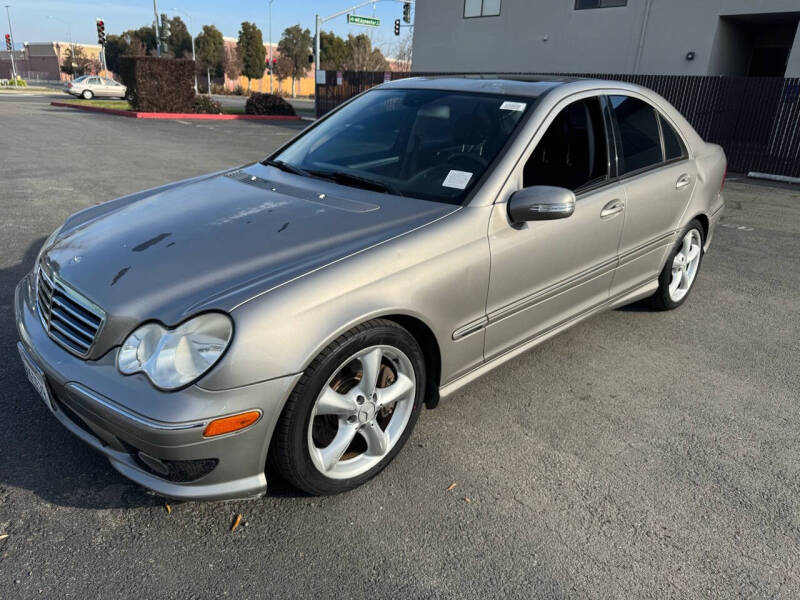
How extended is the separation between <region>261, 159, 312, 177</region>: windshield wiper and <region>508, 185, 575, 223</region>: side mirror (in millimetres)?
1212

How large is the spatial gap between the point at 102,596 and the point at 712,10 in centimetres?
1889

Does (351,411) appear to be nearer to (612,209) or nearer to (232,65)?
(612,209)

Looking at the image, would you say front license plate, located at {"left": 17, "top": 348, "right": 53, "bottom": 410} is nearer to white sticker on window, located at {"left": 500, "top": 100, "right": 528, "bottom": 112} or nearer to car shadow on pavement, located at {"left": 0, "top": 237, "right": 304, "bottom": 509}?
car shadow on pavement, located at {"left": 0, "top": 237, "right": 304, "bottom": 509}

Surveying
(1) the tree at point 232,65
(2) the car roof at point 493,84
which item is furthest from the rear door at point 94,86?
(2) the car roof at point 493,84

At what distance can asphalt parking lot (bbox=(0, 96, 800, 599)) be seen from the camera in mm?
2086

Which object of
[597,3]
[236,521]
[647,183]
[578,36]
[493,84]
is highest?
[597,3]

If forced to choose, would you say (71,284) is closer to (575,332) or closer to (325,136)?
(325,136)

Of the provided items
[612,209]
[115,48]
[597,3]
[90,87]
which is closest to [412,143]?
[612,209]

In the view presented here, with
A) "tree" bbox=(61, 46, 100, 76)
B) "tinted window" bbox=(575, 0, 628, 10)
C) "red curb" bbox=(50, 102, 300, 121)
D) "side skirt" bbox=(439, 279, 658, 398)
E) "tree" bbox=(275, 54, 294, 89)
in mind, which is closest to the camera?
"side skirt" bbox=(439, 279, 658, 398)

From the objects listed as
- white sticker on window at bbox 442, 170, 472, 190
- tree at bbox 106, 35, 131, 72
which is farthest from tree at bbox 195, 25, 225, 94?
white sticker on window at bbox 442, 170, 472, 190

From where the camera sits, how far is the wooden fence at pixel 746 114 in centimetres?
1205

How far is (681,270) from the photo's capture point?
4.52m

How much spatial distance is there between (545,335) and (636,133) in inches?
59.1

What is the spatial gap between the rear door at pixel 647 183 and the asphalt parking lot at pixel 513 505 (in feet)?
1.83
